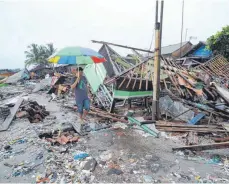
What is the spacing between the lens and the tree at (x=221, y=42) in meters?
15.9

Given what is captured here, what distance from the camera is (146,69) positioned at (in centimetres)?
712

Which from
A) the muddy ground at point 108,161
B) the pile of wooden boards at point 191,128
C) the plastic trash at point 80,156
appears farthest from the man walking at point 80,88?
the pile of wooden boards at point 191,128

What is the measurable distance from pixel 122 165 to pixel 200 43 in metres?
21.0

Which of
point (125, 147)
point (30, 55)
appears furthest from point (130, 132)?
point (30, 55)

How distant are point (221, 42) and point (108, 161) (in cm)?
1689

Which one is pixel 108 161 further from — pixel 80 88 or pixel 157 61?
pixel 157 61

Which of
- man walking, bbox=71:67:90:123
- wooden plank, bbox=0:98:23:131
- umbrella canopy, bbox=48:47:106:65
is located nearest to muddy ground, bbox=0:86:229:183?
wooden plank, bbox=0:98:23:131

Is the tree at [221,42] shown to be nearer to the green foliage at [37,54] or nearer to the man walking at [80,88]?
the man walking at [80,88]

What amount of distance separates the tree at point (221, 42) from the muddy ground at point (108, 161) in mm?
15019

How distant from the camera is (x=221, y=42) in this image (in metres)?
16.2

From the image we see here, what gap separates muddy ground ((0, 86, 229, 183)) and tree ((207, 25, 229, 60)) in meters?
15.0

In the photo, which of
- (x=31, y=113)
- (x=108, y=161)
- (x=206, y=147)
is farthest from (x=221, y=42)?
(x=108, y=161)

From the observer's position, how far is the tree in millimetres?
15906

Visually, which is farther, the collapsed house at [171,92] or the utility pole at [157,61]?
the collapsed house at [171,92]
